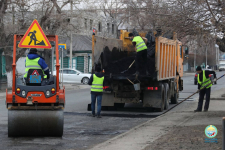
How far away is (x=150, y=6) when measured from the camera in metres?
13.1

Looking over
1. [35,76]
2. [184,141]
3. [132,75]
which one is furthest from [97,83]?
[184,141]

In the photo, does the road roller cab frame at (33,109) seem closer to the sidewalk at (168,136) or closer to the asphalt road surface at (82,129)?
the asphalt road surface at (82,129)

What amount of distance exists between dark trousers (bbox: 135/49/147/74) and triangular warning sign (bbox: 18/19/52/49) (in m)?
5.77

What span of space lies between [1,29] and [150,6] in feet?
41.0

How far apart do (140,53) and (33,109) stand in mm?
5940

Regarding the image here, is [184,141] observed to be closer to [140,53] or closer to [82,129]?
[82,129]

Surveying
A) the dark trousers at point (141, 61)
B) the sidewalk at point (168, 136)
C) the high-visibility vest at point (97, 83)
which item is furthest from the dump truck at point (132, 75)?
the sidewalk at point (168, 136)

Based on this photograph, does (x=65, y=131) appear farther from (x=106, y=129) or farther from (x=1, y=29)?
(x=1, y=29)

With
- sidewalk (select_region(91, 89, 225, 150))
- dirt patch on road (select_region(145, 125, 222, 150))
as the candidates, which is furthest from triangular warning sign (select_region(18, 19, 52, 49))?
dirt patch on road (select_region(145, 125, 222, 150))

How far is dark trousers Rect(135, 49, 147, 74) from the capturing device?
14156mm

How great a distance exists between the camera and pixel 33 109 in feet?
29.8

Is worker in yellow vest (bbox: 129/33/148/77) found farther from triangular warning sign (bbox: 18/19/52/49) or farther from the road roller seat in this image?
triangular warning sign (bbox: 18/19/52/49)

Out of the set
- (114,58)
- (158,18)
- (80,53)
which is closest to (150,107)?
(114,58)

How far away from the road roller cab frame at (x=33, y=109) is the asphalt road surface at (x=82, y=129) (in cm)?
26
